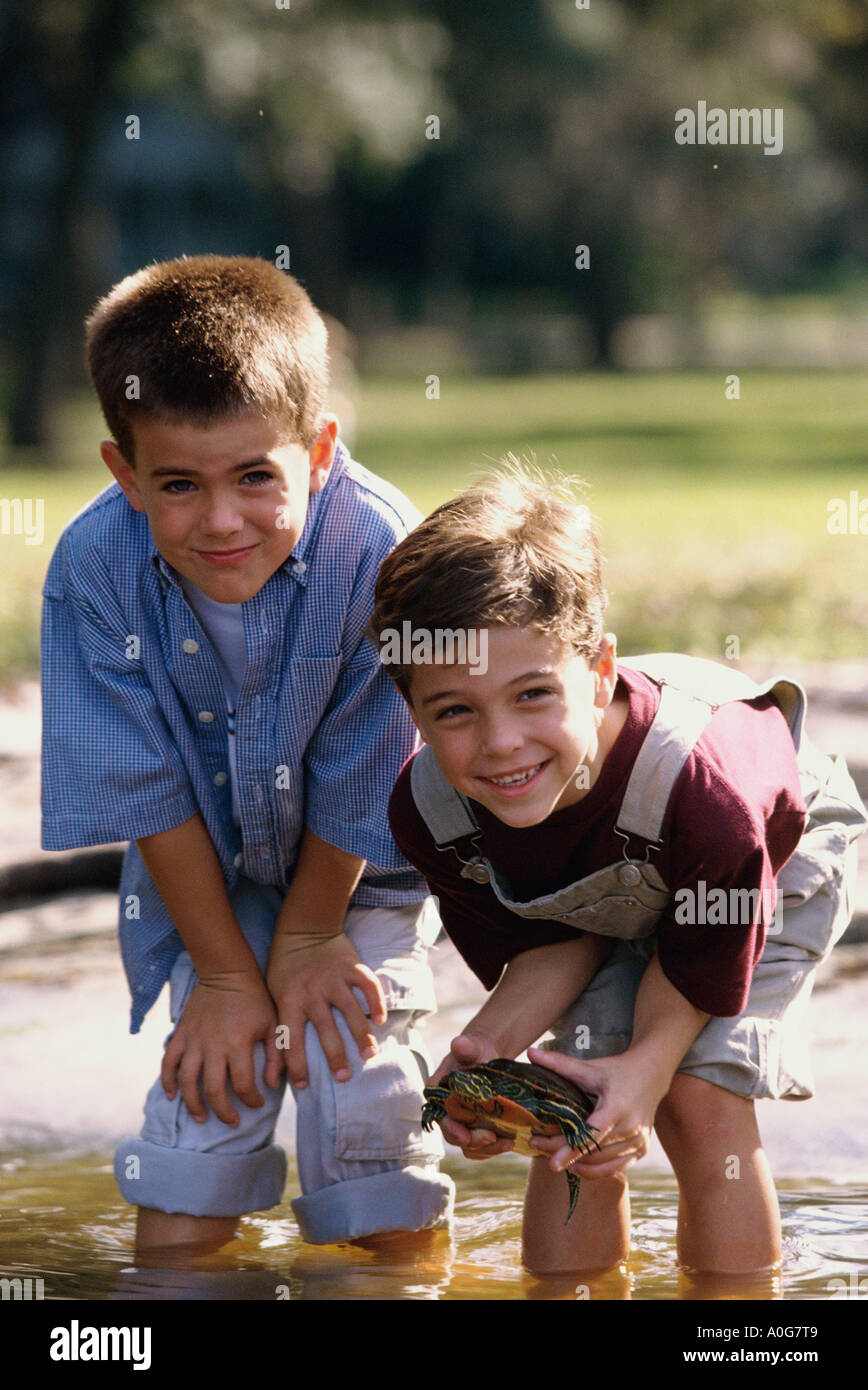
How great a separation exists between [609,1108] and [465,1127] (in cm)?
23

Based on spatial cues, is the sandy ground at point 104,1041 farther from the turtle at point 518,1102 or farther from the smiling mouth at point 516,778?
the smiling mouth at point 516,778

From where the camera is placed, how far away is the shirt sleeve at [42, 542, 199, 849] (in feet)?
9.40

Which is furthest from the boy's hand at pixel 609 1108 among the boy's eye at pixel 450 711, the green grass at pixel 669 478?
the green grass at pixel 669 478

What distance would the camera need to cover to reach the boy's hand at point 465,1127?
2.53 metres

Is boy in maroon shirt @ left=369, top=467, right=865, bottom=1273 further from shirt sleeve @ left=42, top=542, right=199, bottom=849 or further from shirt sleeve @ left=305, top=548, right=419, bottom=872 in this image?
shirt sleeve @ left=42, top=542, right=199, bottom=849

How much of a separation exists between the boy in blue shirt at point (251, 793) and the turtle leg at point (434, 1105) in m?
0.29

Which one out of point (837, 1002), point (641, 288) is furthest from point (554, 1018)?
point (641, 288)

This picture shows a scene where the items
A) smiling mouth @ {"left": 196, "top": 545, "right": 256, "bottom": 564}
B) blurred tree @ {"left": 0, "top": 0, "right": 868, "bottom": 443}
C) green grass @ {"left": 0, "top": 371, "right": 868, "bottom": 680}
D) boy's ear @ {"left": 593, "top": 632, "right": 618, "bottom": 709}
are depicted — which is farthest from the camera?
blurred tree @ {"left": 0, "top": 0, "right": 868, "bottom": 443}

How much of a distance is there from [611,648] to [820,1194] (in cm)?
114

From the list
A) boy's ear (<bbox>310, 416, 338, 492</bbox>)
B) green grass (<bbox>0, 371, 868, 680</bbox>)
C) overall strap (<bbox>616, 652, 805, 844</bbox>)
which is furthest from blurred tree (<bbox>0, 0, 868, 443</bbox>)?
overall strap (<bbox>616, 652, 805, 844</bbox>)

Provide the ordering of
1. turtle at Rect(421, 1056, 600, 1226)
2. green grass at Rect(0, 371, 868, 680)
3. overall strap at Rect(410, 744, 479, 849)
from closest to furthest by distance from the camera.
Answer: turtle at Rect(421, 1056, 600, 1226) → overall strap at Rect(410, 744, 479, 849) → green grass at Rect(0, 371, 868, 680)

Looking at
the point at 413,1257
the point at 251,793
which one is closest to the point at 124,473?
the point at 251,793

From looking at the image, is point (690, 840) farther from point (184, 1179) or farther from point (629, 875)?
point (184, 1179)

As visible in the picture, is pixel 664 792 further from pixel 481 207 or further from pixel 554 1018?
pixel 481 207
